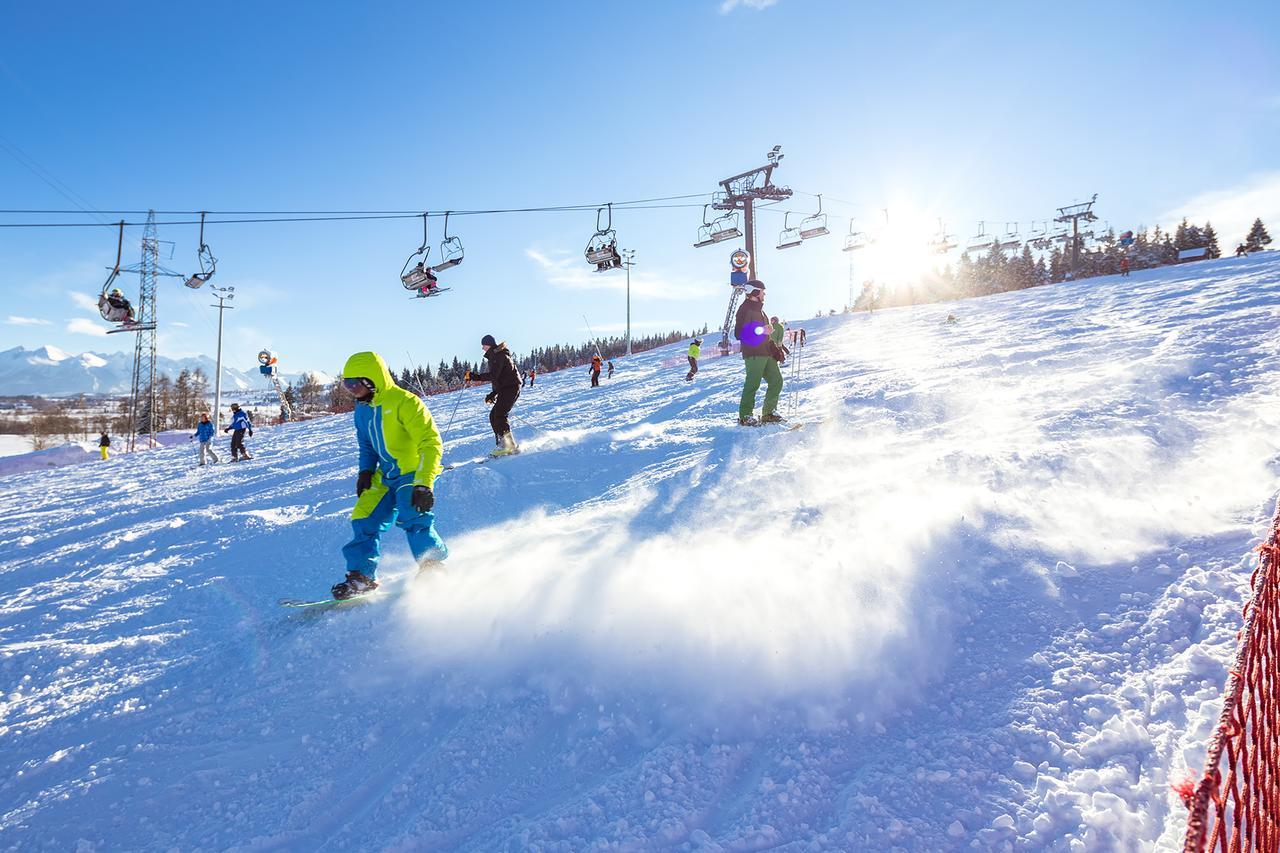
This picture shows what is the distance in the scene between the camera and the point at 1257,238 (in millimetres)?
52625

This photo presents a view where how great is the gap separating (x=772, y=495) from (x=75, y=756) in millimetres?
4509

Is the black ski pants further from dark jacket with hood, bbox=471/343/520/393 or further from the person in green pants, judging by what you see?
the person in green pants

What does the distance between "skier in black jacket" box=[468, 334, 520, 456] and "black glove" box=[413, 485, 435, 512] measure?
4948 mm

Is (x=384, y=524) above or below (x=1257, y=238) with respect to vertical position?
below

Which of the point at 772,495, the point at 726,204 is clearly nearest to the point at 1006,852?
the point at 772,495

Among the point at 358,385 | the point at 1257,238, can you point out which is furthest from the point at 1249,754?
the point at 1257,238

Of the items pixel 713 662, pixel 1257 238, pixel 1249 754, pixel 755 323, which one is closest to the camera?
pixel 1249 754

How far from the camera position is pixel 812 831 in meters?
1.90

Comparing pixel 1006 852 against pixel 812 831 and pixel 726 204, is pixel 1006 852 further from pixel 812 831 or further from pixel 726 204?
pixel 726 204

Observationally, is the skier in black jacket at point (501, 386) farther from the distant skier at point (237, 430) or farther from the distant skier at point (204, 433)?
the distant skier at point (237, 430)

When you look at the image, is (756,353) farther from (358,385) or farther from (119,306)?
(119,306)

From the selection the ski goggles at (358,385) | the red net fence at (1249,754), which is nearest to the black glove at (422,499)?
the ski goggles at (358,385)

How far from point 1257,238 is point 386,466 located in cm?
7922

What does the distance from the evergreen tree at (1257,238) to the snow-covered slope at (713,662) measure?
70.9m
